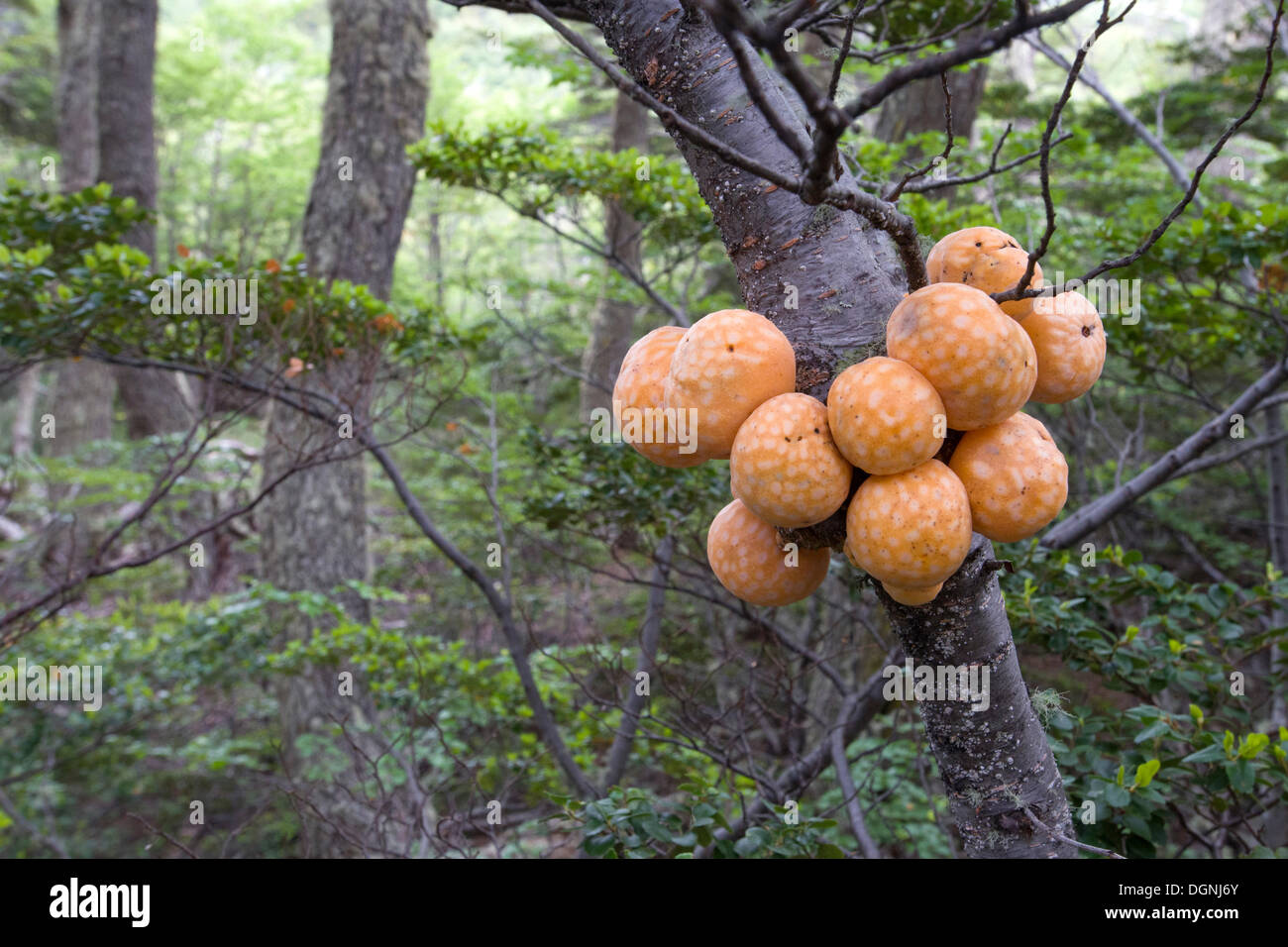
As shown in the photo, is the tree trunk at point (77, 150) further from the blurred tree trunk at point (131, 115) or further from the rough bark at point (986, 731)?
the rough bark at point (986, 731)

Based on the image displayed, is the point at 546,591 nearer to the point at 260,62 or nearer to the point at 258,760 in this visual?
the point at 258,760

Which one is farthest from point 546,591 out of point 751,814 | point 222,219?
point 222,219

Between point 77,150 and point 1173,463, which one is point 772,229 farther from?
point 77,150

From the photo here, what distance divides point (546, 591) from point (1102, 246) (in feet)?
21.4

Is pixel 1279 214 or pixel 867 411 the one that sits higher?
pixel 1279 214

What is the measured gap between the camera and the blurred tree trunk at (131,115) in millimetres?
10586

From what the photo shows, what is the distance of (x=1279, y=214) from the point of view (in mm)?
3639

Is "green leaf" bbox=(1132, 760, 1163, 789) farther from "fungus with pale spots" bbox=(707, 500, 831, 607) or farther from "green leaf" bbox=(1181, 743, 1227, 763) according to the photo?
"fungus with pale spots" bbox=(707, 500, 831, 607)

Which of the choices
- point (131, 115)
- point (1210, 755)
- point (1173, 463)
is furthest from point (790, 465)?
point (131, 115)

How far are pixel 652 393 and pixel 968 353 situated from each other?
0.47 m

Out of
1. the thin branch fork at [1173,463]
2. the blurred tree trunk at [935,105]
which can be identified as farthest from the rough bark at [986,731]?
the blurred tree trunk at [935,105]

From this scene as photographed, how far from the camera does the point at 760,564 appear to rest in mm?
1351
